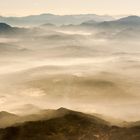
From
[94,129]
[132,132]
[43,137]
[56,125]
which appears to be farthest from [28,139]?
[132,132]

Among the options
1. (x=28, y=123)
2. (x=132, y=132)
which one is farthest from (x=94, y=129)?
(x=28, y=123)

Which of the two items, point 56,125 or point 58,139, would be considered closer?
point 58,139

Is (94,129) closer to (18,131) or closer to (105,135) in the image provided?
(105,135)

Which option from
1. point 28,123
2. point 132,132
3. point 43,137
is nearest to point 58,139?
point 43,137

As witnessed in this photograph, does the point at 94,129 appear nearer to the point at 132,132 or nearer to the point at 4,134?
the point at 132,132

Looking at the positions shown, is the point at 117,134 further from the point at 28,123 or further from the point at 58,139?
the point at 28,123

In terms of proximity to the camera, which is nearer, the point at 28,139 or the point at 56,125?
the point at 28,139
